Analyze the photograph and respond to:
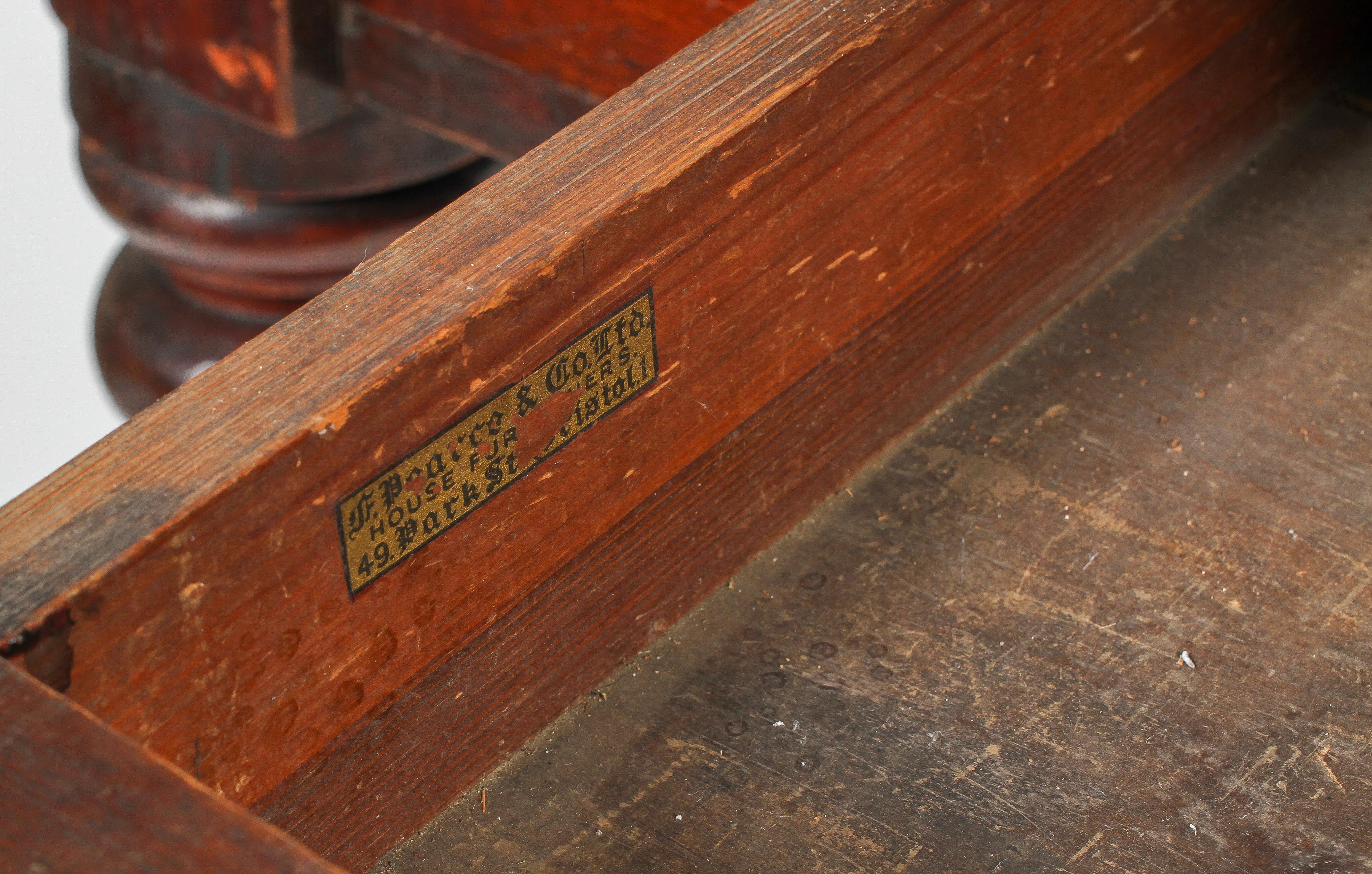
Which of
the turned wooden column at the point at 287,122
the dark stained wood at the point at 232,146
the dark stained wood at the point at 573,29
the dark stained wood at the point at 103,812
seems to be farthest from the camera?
the dark stained wood at the point at 232,146

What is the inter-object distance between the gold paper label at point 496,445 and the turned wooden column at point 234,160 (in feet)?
4.03

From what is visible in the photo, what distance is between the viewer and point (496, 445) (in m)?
0.97

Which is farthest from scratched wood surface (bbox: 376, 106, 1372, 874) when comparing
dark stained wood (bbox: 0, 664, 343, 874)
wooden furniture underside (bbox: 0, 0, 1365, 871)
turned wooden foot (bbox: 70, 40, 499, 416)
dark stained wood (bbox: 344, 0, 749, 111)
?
turned wooden foot (bbox: 70, 40, 499, 416)

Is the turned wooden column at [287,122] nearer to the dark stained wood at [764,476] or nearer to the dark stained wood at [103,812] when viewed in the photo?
the dark stained wood at [764,476]

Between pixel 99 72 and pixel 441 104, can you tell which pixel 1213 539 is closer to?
pixel 441 104

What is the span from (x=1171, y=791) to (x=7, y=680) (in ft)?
2.21

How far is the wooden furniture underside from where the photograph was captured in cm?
83

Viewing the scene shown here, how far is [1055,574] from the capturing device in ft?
3.99

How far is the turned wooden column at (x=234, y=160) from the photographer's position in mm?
2137

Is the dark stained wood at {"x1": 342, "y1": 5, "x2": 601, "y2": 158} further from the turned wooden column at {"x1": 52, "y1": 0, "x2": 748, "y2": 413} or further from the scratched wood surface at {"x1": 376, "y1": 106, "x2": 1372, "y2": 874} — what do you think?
the scratched wood surface at {"x1": 376, "y1": 106, "x2": 1372, "y2": 874}

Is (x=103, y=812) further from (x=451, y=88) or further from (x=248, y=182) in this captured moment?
(x=248, y=182)

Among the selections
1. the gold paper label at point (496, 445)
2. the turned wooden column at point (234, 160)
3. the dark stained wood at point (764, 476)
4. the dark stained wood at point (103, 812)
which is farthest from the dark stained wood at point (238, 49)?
the dark stained wood at point (103, 812)

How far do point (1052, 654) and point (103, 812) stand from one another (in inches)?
25.8

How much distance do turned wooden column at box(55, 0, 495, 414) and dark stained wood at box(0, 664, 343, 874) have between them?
150cm
